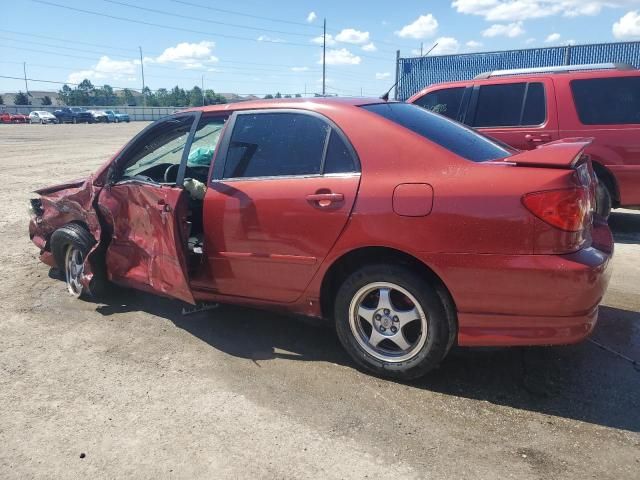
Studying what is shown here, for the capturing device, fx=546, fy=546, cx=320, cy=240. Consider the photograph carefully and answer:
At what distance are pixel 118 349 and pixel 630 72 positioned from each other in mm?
6329

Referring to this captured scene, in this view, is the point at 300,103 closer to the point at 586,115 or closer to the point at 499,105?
the point at 499,105

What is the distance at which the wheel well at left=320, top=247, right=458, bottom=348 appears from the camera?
3.09 m

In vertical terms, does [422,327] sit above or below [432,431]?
above

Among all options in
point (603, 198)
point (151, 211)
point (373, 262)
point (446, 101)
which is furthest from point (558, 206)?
point (446, 101)

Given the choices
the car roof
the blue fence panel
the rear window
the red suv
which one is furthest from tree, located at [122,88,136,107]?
the rear window

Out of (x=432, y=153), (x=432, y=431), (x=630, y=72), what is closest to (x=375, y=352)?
(x=432, y=431)

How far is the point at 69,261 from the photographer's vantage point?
16.3ft

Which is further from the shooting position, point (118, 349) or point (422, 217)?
point (118, 349)

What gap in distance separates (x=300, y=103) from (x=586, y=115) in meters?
4.31

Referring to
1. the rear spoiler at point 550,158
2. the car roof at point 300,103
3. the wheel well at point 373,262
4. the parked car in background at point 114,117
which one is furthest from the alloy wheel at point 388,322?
the parked car in background at point 114,117

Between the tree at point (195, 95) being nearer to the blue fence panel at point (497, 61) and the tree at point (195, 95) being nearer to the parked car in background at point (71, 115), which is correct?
the parked car in background at point (71, 115)

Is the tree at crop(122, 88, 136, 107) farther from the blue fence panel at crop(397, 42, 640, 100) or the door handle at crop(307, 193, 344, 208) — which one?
the door handle at crop(307, 193, 344, 208)

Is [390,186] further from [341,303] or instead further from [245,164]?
[245,164]

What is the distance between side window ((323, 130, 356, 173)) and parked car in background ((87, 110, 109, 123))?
2474 inches
